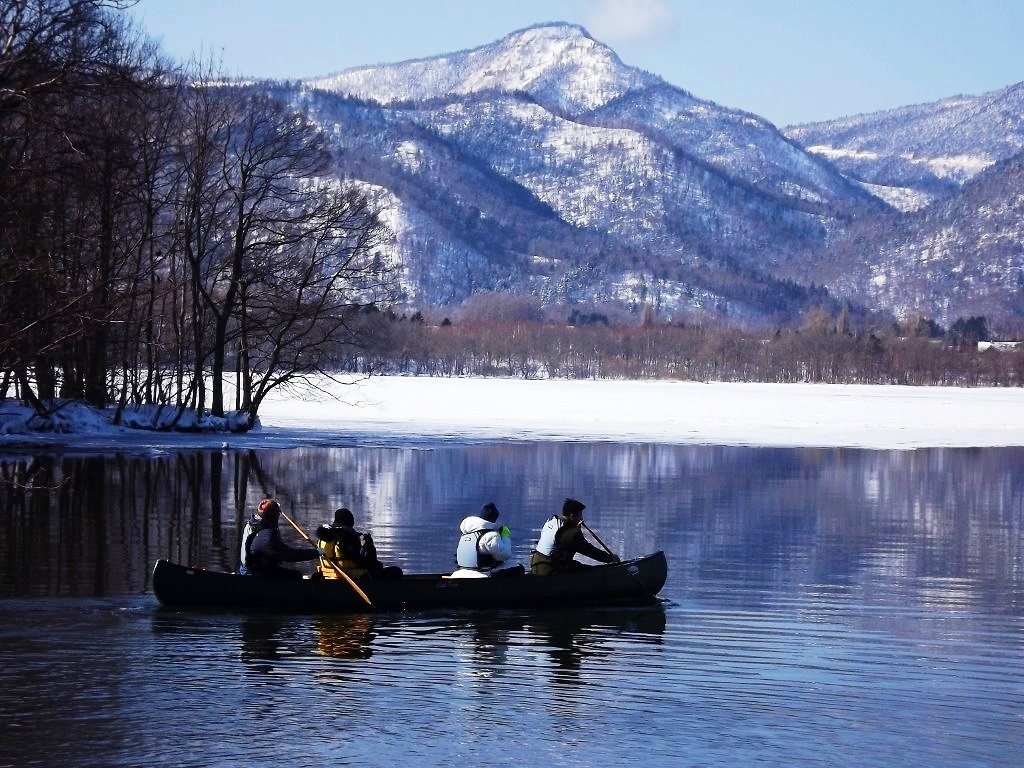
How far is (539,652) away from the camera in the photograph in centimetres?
1778

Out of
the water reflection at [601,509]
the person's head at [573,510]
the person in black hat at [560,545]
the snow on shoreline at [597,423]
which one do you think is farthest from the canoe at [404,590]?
the snow on shoreline at [597,423]

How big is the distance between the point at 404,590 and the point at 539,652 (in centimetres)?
263

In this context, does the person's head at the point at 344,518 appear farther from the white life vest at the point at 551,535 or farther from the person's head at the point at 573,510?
the person's head at the point at 573,510

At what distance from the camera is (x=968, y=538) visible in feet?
96.3

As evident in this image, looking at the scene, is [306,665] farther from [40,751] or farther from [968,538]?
[968,538]

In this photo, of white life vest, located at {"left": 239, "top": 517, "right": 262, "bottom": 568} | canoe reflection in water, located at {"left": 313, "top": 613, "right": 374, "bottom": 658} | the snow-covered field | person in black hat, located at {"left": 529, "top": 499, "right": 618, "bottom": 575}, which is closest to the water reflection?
person in black hat, located at {"left": 529, "top": 499, "right": 618, "bottom": 575}

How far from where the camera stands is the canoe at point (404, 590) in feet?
63.2

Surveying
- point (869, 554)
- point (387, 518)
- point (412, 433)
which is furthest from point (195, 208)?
point (869, 554)

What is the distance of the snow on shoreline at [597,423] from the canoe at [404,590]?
83.3ft

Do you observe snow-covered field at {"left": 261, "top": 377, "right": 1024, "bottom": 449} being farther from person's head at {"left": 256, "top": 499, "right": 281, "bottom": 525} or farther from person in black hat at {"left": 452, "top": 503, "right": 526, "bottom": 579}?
person's head at {"left": 256, "top": 499, "right": 281, "bottom": 525}

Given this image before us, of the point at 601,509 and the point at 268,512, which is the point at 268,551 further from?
the point at 601,509

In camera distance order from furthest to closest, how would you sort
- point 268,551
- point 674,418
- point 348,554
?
point 674,418
point 348,554
point 268,551

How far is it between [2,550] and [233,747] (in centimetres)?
1269

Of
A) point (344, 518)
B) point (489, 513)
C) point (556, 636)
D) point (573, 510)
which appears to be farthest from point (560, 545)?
point (344, 518)
